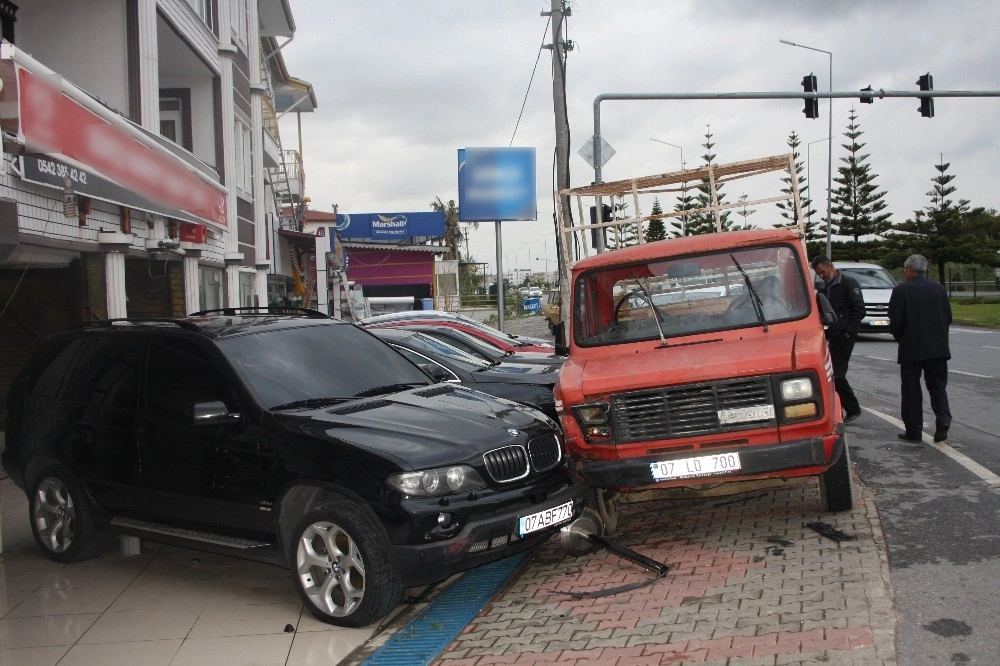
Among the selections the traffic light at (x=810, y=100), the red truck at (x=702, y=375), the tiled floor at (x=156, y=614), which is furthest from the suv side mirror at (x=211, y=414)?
the traffic light at (x=810, y=100)

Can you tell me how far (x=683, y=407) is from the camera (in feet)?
20.2

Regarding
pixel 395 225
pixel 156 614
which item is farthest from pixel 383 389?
pixel 395 225

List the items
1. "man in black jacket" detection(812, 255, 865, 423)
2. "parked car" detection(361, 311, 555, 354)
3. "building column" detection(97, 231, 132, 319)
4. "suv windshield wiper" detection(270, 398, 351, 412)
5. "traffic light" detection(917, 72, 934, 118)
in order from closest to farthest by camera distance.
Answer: "suv windshield wiper" detection(270, 398, 351, 412) → "man in black jacket" detection(812, 255, 865, 423) → "building column" detection(97, 231, 132, 319) → "parked car" detection(361, 311, 555, 354) → "traffic light" detection(917, 72, 934, 118)

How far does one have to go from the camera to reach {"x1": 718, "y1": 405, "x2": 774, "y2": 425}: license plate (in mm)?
6066

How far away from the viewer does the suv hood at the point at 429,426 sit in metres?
5.38

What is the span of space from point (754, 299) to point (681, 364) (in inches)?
43.8

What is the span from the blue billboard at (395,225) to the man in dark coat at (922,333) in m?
51.6

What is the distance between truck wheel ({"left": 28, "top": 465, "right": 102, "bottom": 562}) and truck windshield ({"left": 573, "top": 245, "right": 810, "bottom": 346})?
3.86 m

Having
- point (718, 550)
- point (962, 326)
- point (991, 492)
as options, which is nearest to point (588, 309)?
point (718, 550)

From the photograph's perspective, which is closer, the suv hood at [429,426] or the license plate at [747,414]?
the suv hood at [429,426]

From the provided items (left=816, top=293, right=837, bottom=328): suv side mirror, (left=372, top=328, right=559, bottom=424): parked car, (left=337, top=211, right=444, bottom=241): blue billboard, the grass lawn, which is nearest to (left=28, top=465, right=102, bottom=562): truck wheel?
(left=372, top=328, right=559, bottom=424): parked car

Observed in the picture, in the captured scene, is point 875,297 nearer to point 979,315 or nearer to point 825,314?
point 979,315

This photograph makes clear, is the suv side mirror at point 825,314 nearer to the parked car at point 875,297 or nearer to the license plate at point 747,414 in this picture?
the license plate at point 747,414

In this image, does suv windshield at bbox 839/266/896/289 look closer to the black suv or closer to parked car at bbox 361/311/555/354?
parked car at bbox 361/311/555/354
